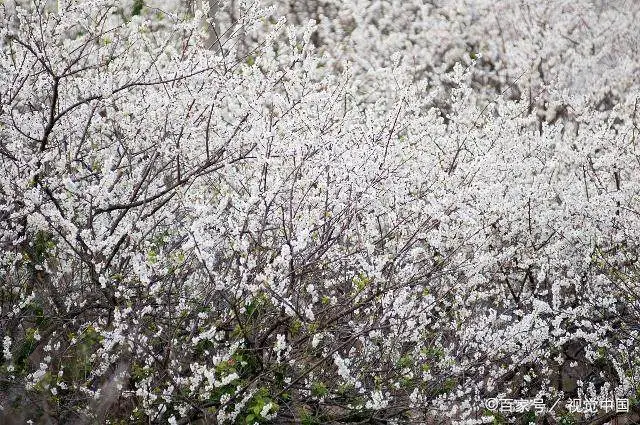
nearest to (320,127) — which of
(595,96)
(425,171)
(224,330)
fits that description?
(425,171)

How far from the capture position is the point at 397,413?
4.85 m

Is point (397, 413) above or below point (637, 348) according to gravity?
below

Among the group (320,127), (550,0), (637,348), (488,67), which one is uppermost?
(550,0)

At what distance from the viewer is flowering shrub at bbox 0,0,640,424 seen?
423cm

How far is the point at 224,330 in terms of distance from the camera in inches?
177

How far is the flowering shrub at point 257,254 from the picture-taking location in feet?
13.9

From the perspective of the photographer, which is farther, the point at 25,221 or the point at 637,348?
the point at 637,348

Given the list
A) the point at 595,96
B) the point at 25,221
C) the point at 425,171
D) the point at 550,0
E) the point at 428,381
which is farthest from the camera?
the point at 550,0

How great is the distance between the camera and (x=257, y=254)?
447 centimetres

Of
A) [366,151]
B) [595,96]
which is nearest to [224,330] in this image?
[366,151]

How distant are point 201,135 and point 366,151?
4.22 ft

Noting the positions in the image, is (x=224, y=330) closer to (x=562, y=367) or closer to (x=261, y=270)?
(x=261, y=270)

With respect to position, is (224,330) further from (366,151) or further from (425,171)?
(425,171)

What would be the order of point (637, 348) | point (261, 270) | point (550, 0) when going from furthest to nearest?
1. point (550, 0)
2. point (637, 348)
3. point (261, 270)
